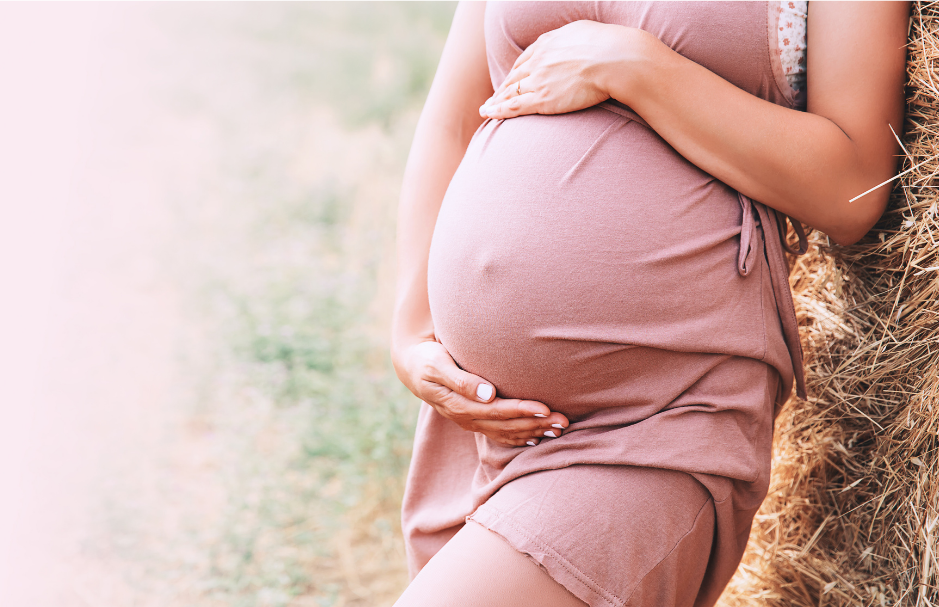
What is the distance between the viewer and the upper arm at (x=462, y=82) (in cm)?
113

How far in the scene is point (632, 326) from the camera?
0.84 meters

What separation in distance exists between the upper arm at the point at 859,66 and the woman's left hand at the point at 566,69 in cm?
24

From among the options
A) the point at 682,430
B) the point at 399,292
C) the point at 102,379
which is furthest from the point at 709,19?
the point at 102,379

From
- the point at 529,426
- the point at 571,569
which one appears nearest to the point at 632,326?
the point at 529,426

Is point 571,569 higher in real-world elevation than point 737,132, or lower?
lower

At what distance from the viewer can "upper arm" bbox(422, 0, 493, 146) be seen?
1135 mm

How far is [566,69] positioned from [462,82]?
30 centimetres

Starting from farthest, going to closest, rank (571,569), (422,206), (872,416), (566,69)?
(422,206) → (872,416) → (566,69) → (571,569)

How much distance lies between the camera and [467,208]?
0.94m

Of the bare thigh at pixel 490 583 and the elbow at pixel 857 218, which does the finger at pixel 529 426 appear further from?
the elbow at pixel 857 218

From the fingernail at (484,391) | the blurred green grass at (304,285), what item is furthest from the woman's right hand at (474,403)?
the blurred green grass at (304,285)

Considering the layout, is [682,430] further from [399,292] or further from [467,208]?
[399,292]

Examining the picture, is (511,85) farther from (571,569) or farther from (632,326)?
(571,569)

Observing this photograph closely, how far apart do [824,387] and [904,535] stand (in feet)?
0.82
